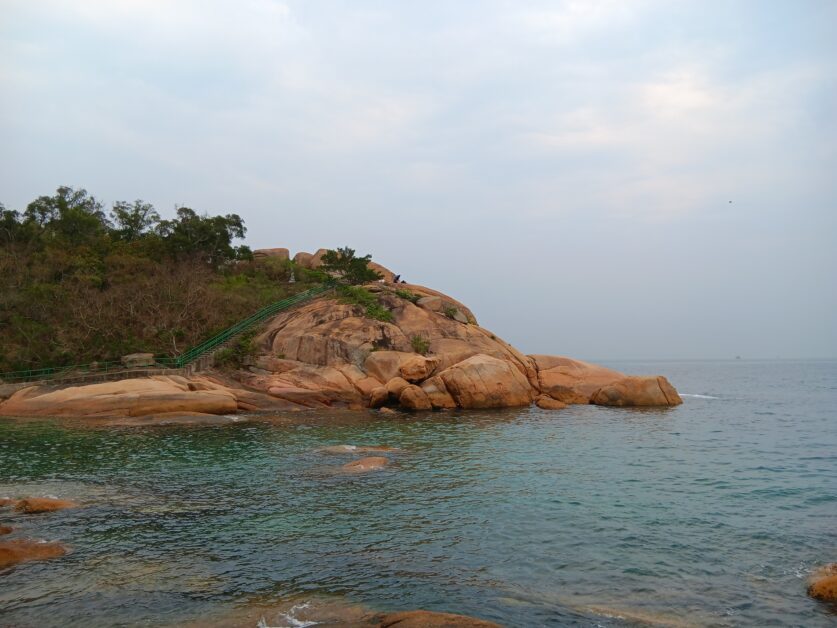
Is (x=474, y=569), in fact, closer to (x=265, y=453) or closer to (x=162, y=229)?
(x=265, y=453)

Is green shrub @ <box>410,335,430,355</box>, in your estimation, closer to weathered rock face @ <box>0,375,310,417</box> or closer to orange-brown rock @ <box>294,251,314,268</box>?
weathered rock face @ <box>0,375,310,417</box>

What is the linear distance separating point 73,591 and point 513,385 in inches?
1233

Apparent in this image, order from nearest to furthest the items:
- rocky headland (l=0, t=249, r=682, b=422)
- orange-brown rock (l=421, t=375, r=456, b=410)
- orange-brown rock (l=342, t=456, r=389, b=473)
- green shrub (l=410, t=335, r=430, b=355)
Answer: orange-brown rock (l=342, t=456, r=389, b=473) → rocky headland (l=0, t=249, r=682, b=422) → orange-brown rock (l=421, t=375, r=456, b=410) → green shrub (l=410, t=335, r=430, b=355)

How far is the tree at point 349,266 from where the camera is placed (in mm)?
49250

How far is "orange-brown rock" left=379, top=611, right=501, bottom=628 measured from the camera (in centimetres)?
784

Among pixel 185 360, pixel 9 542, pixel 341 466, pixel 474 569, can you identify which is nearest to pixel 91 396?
pixel 185 360

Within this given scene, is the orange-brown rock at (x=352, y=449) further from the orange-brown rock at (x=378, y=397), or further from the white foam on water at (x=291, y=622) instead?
the orange-brown rock at (x=378, y=397)

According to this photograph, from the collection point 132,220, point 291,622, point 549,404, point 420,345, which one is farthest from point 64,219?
point 291,622

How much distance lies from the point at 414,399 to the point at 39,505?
78.2 feet

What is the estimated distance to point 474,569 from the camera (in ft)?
34.6

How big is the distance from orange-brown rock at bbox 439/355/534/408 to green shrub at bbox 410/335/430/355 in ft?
13.6

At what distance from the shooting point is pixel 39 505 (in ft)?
46.2

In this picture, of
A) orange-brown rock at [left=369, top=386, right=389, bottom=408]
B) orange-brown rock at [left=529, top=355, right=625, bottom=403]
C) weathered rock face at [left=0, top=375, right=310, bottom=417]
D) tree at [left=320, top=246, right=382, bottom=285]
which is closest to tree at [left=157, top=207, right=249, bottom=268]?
tree at [left=320, top=246, right=382, bottom=285]

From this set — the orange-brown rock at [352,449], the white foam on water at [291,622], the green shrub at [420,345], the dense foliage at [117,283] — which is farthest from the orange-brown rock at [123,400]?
the white foam on water at [291,622]
